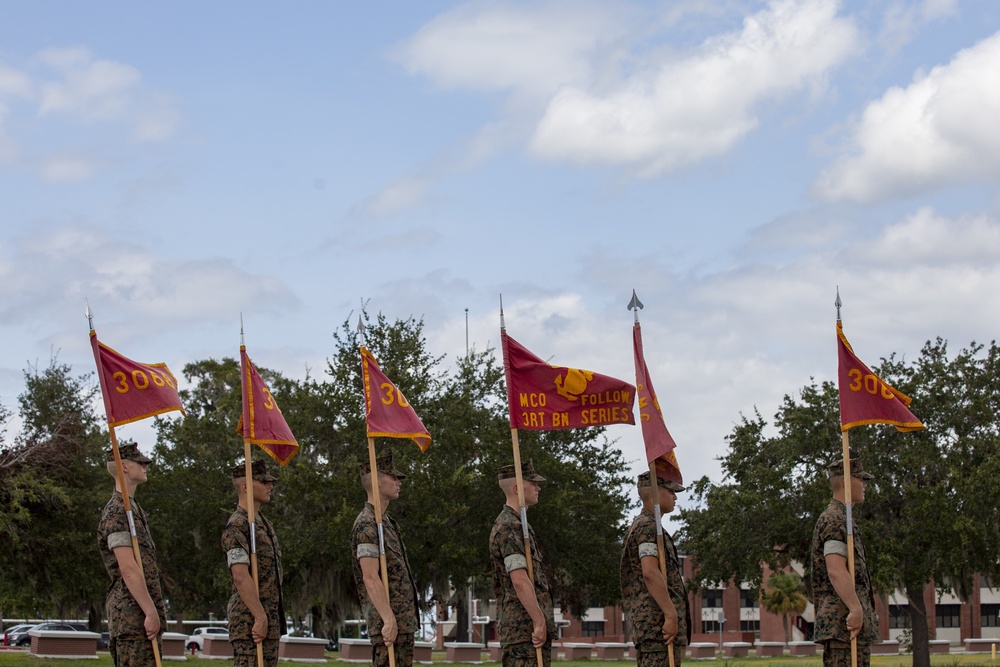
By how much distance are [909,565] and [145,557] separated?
26498 millimetres

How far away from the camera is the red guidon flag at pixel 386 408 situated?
12.2 metres

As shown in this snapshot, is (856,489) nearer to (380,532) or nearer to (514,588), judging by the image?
(514,588)

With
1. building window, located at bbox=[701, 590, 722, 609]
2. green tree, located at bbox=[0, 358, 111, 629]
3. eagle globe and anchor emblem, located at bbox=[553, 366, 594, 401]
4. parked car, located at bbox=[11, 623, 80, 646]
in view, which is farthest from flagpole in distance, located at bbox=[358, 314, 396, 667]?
building window, located at bbox=[701, 590, 722, 609]

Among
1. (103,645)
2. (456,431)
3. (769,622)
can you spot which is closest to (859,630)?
(456,431)

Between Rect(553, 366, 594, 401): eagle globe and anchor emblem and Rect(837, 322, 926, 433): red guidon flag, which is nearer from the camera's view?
Rect(553, 366, 594, 401): eagle globe and anchor emblem

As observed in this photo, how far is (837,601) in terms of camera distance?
1065 centimetres

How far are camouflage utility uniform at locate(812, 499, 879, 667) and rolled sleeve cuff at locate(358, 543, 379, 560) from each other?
365 cm

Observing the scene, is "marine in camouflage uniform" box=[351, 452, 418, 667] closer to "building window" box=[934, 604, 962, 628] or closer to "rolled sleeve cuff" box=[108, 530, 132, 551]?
"rolled sleeve cuff" box=[108, 530, 132, 551]

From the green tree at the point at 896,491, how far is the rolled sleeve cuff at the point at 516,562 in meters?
23.0

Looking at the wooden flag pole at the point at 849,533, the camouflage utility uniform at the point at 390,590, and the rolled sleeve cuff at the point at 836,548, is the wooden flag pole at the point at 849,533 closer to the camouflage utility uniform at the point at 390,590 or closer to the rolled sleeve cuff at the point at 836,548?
the rolled sleeve cuff at the point at 836,548

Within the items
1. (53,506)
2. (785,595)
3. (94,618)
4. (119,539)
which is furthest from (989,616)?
(119,539)

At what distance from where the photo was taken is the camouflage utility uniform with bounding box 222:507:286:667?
34.9 feet

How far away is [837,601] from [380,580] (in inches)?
150

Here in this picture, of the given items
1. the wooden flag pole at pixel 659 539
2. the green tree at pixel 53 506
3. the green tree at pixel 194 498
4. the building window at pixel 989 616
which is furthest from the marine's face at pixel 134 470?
the building window at pixel 989 616
